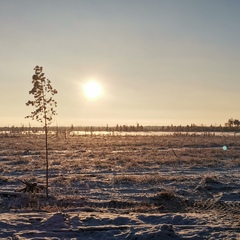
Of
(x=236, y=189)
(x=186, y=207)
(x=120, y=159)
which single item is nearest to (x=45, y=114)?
(x=186, y=207)

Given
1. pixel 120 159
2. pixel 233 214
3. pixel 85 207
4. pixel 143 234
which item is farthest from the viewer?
pixel 120 159

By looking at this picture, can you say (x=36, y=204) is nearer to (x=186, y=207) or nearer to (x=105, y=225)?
(x=105, y=225)

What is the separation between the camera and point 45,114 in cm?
1357

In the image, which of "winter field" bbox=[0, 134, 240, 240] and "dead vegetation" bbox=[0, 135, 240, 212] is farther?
"dead vegetation" bbox=[0, 135, 240, 212]

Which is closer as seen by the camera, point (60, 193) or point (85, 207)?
point (85, 207)

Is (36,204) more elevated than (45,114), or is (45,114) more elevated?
(45,114)

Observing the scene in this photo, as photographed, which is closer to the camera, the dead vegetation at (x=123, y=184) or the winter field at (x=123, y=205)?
the winter field at (x=123, y=205)

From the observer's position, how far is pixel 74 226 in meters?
9.05

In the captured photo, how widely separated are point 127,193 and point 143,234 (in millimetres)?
5887

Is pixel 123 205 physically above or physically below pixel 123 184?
below

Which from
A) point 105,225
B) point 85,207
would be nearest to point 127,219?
point 105,225

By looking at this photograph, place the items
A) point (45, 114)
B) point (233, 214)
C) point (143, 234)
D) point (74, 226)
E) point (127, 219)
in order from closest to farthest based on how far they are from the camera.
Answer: point (143, 234)
point (74, 226)
point (127, 219)
point (233, 214)
point (45, 114)

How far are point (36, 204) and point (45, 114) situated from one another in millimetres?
3615

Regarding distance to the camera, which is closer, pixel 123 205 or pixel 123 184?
pixel 123 205
